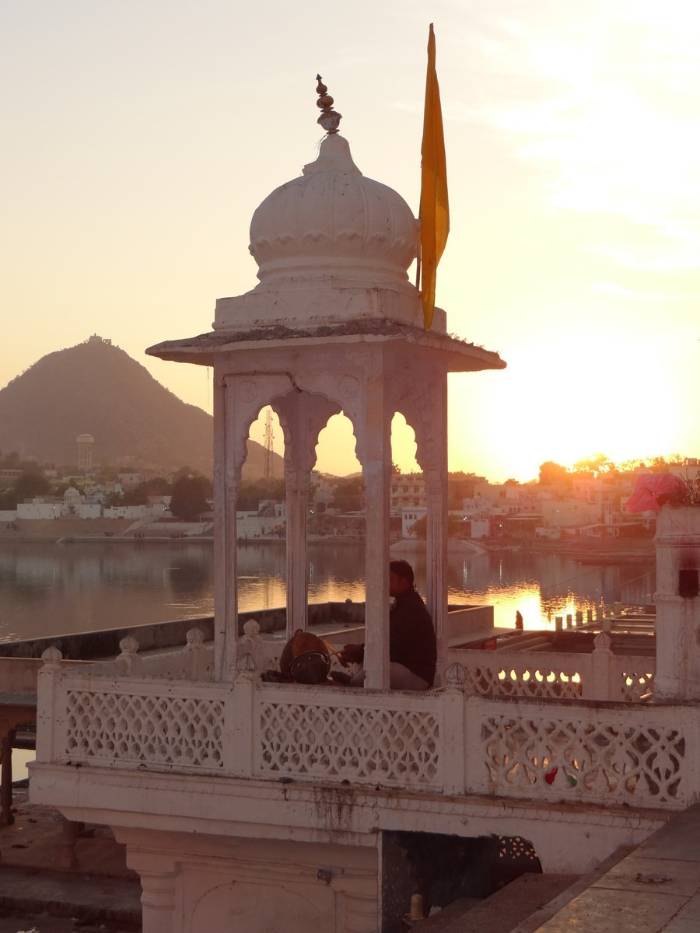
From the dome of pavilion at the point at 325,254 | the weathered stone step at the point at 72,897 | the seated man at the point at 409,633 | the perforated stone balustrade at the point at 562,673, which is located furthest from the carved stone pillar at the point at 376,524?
the weathered stone step at the point at 72,897

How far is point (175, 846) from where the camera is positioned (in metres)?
8.47

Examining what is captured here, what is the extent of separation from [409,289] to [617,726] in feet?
11.7

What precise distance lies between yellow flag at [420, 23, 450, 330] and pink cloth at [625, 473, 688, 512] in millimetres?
2318

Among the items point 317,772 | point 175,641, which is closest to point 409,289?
point 317,772

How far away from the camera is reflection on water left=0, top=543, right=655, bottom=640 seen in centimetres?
7731

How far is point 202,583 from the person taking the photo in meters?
110

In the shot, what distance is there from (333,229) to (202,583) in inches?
4019

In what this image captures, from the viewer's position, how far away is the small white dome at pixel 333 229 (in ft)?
30.2

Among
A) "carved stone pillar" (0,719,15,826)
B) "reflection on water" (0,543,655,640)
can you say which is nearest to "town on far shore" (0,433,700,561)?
"reflection on water" (0,543,655,640)

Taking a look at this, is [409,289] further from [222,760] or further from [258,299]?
[222,760]

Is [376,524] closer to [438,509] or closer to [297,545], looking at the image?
[438,509]

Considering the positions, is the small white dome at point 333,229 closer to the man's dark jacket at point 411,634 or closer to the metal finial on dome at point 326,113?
the metal finial on dome at point 326,113

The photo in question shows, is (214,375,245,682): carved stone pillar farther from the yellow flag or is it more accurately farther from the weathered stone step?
the weathered stone step

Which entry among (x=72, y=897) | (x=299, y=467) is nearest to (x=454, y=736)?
(x=299, y=467)
